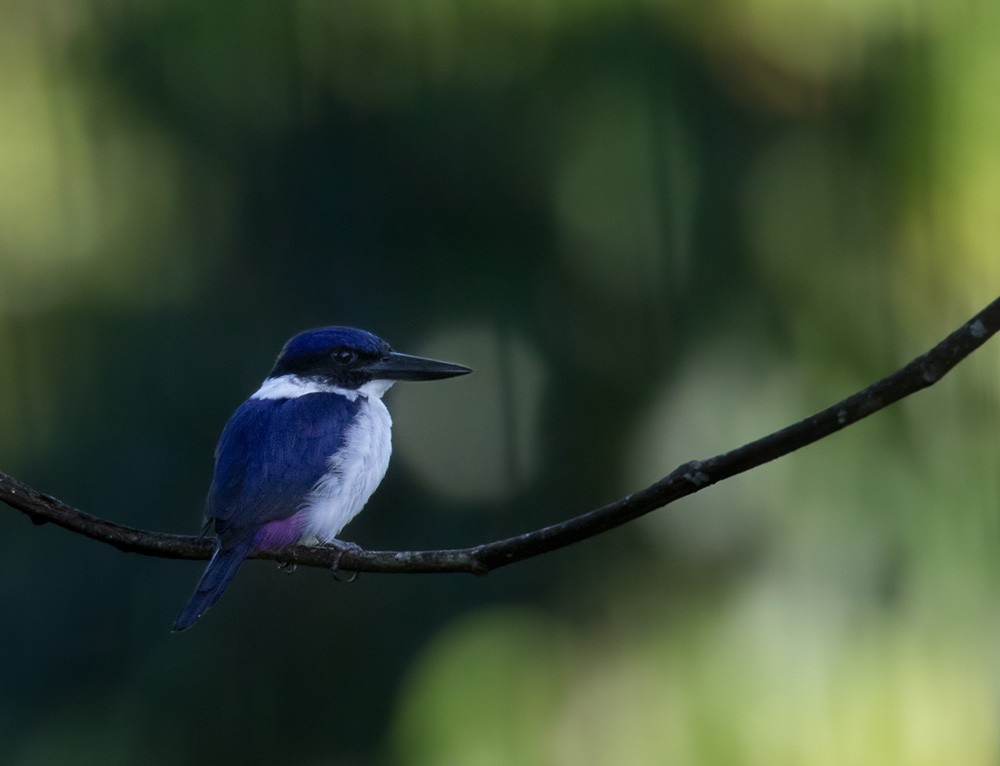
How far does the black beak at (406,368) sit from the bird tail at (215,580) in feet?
1.37

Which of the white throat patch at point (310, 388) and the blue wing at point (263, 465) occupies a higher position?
the white throat patch at point (310, 388)

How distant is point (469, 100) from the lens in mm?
3912

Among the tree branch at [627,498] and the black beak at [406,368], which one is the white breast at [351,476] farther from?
the tree branch at [627,498]

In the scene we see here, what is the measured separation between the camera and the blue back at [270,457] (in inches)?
64.6

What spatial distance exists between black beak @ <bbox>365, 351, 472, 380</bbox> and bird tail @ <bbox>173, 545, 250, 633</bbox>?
0.42 metres

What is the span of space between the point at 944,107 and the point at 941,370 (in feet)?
9.63

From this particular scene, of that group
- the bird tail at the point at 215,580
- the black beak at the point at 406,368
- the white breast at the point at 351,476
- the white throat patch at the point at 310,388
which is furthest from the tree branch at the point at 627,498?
the white throat patch at the point at 310,388

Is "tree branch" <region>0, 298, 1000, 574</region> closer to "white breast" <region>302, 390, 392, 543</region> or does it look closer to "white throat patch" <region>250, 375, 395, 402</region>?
"white breast" <region>302, 390, 392, 543</region>

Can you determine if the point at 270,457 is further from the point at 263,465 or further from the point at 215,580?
the point at 215,580

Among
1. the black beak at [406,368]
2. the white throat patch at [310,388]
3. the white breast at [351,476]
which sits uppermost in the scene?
the black beak at [406,368]

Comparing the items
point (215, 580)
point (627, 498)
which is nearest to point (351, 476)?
point (215, 580)

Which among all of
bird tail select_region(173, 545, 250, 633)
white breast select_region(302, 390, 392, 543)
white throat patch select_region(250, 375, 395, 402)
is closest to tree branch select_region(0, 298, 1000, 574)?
bird tail select_region(173, 545, 250, 633)

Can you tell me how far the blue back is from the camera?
1.64m

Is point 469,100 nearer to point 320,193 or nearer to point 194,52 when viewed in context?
point 320,193
